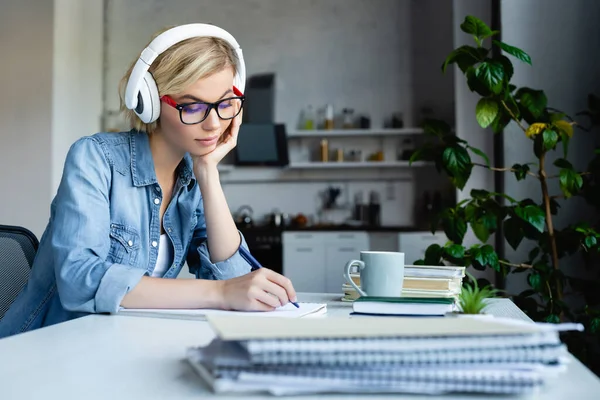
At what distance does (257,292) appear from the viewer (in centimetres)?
112

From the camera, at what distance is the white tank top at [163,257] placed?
1.51 metres

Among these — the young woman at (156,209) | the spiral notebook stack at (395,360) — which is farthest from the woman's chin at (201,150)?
the spiral notebook stack at (395,360)

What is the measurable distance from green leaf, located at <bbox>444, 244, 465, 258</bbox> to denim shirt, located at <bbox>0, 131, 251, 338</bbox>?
1278mm

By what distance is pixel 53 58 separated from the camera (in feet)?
17.0

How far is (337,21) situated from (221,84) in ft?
17.0

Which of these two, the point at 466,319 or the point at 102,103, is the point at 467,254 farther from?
the point at 102,103

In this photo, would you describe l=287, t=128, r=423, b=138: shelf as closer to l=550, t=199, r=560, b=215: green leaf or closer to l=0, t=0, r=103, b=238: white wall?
l=0, t=0, r=103, b=238: white wall

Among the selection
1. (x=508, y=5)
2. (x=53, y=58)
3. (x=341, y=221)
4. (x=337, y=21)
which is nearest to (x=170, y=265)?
(x=508, y=5)

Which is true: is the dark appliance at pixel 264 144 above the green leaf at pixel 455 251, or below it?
above

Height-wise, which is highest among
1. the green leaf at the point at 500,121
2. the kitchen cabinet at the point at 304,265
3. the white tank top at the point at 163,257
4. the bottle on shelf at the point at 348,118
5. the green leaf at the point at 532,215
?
the bottle on shelf at the point at 348,118

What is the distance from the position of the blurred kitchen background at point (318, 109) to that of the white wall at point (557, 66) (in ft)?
7.21

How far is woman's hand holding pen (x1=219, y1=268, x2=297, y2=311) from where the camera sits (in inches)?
44.4

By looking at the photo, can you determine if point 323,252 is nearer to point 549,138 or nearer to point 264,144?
point 264,144

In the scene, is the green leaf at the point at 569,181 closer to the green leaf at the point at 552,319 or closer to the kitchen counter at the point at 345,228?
the green leaf at the point at 552,319
